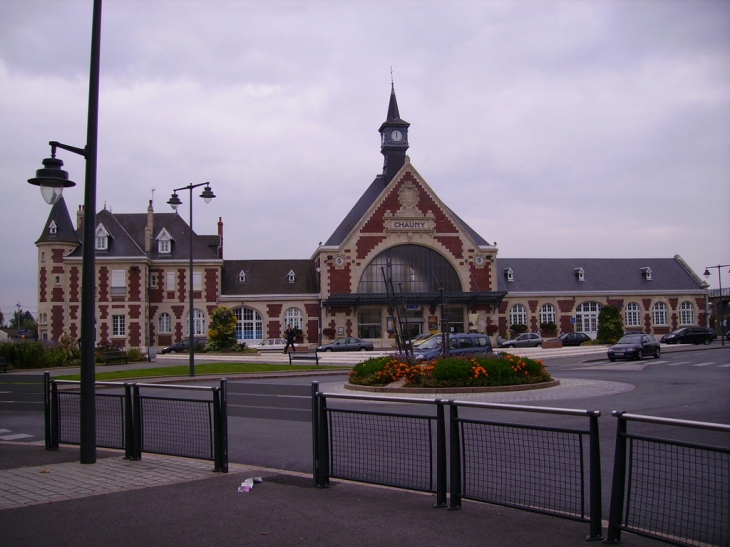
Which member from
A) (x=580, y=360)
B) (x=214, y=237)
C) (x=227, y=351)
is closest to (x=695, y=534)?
(x=580, y=360)

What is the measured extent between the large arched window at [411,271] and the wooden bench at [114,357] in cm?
2446

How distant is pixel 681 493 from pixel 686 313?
6741cm

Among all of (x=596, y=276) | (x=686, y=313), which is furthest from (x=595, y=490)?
(x=686, y=313)

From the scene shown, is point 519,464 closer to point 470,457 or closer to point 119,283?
point 470,457

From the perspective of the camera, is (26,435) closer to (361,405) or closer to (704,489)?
(361,405)

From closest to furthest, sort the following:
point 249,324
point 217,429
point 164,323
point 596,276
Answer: point 217,429
point 164,323
point 249,324
point 596,276

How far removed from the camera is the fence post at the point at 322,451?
777cm

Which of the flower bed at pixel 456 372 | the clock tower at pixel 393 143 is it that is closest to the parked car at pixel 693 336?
the clock tower at pixel 393 143

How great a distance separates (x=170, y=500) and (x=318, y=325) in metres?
52.8

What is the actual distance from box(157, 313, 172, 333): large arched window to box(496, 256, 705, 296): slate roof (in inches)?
1138

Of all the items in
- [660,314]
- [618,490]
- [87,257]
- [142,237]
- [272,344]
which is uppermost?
[142,237]

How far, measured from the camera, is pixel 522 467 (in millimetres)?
6617

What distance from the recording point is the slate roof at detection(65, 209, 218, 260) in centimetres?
5756

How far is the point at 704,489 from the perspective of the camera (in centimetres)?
531
